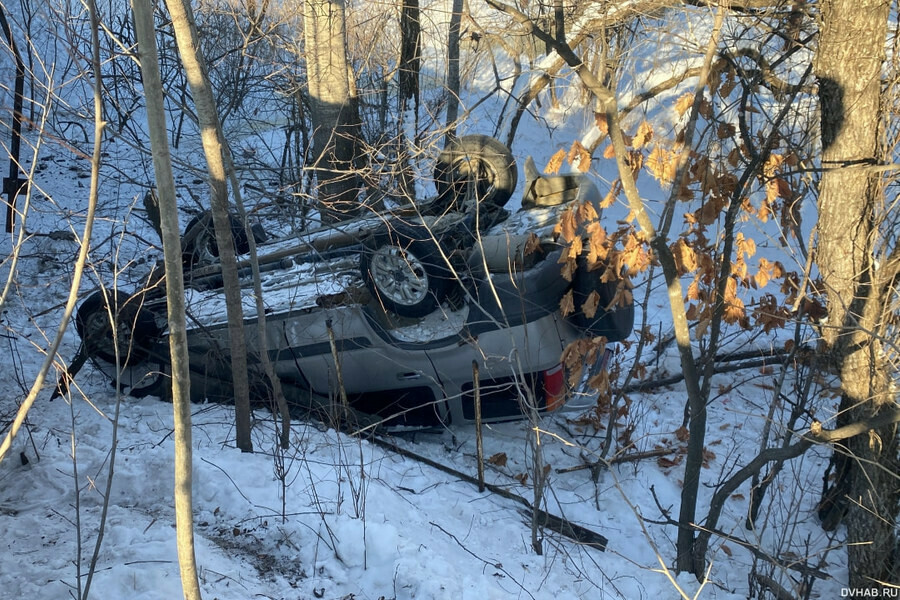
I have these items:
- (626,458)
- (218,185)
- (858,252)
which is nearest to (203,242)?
(218,185)

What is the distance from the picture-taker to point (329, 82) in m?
7.77

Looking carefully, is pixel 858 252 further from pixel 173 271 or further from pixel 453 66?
pixel 453 66

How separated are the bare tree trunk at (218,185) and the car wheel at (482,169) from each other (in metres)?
2.09

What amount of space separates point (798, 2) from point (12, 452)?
5.77 meters

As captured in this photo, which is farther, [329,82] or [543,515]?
[329,82]

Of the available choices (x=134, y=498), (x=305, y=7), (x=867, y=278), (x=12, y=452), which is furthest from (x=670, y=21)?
(x=12, y=452)

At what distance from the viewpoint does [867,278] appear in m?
4.03

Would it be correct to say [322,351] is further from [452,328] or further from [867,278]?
[867,278]

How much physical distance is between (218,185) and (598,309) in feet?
9.11

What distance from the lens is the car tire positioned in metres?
5.00

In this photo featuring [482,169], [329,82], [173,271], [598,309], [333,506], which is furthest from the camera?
[329,82]

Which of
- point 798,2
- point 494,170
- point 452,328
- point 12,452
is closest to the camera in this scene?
point 798,2

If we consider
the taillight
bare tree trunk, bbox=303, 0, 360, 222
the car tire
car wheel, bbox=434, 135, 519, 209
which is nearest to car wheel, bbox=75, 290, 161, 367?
bare tree trunk, bbox=303, 0, 360, 222

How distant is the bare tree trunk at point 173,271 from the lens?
2277 millimetres
